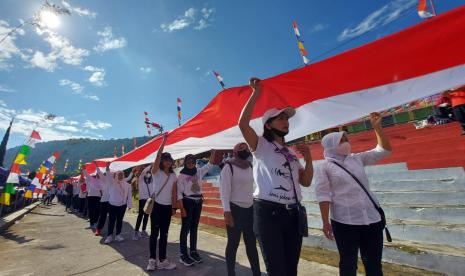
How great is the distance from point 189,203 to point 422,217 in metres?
4.15

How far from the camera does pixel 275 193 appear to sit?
2.67 metres

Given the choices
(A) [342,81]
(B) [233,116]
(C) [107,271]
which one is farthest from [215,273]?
(A) [342,81]

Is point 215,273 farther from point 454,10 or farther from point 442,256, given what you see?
point 454,10

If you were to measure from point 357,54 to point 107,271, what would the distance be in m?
5.64

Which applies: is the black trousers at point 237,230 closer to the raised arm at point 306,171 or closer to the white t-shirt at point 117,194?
the raised arm at point 306,171

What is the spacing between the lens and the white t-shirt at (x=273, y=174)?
2686 mm

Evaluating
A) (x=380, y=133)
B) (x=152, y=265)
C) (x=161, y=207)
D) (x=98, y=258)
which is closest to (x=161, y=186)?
(x=161, y=207)

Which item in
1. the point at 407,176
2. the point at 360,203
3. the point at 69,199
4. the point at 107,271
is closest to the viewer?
the point at 360,203

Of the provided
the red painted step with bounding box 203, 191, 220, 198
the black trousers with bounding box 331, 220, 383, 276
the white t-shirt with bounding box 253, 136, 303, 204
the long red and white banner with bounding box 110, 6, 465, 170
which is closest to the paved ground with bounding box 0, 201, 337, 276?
the black trousers with bounding box 331, 220, 383, 276

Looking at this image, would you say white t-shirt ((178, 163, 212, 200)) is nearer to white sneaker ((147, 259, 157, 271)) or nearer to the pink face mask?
white sneaker ((147, 259, 157, 271))

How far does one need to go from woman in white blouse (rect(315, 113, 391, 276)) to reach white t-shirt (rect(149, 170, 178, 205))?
10.5 ft

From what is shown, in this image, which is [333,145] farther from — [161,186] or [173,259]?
[173,259]

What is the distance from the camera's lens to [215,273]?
5008 mm

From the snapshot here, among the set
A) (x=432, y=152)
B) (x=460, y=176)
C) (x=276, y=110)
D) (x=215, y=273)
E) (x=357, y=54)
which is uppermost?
(x=357, y=54)
